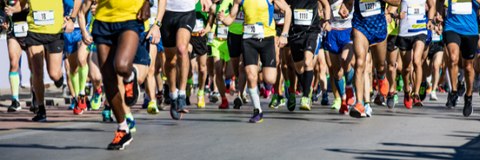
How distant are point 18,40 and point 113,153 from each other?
6.18m

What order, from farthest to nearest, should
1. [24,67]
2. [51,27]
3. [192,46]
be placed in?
[24,67] < [192,46] < [51,27]

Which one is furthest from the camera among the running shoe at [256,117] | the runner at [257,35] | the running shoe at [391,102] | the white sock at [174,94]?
the running shoe at [391,102]

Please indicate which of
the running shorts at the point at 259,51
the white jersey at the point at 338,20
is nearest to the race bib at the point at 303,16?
the white jersey at the point at 338,20

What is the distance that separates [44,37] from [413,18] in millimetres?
6210

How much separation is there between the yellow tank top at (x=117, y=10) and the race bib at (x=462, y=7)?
→ 5204 millimetres

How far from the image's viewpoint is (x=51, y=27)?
955 centimetres

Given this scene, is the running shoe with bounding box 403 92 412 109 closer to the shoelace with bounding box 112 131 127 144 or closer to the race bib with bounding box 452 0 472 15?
the race bib with bounding box 452 0 472 15

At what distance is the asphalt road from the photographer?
17.8ft

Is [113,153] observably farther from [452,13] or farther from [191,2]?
[452,13]

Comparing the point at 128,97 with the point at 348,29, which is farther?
the point at 348,29

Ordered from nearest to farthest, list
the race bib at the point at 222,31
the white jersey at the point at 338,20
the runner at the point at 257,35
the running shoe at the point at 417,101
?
the runner at the point at 257,35 < the white jersey at the point at 338,20 < the running shoe at the point at 417,101 < the race bib at the point at 222,31

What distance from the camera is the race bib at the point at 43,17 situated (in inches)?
369

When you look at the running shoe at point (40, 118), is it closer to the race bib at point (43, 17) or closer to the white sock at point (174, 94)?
the race bib at point (43, 17)

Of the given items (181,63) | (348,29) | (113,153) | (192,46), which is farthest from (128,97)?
(192,46)
